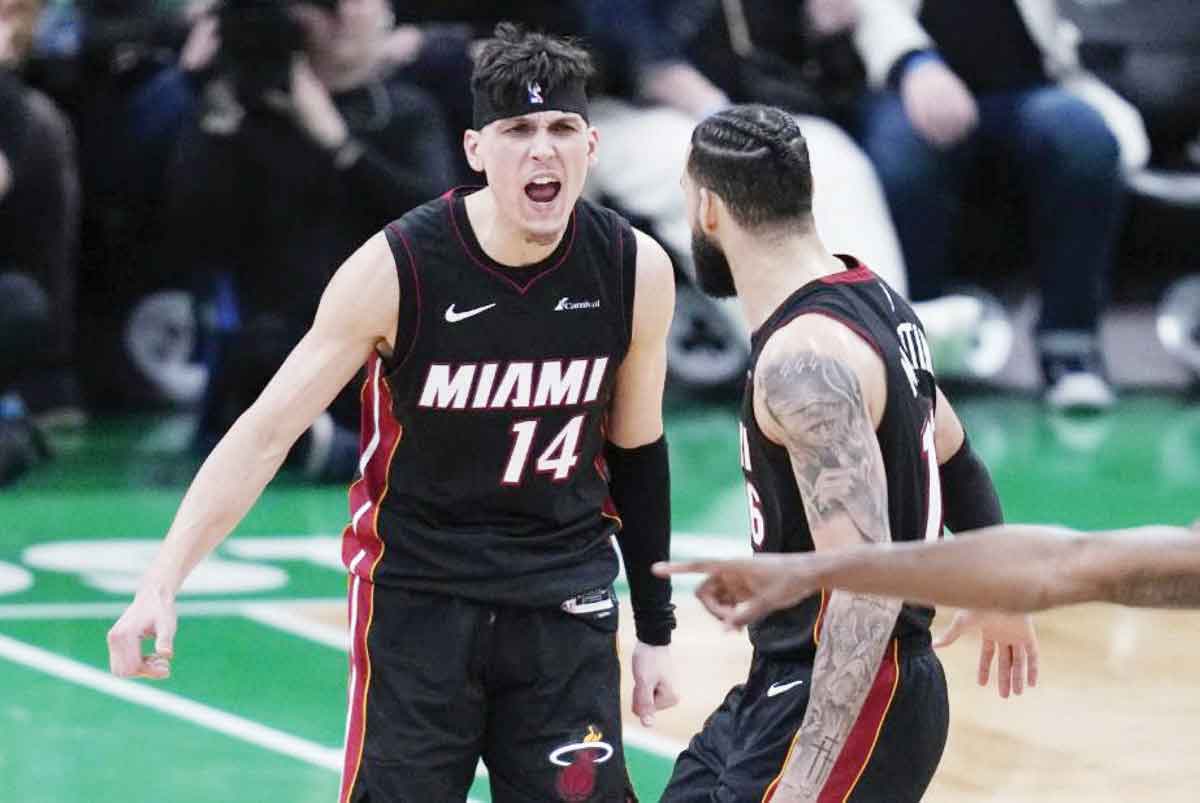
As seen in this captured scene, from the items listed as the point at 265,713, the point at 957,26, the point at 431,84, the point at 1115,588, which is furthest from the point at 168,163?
the point at 1115,588

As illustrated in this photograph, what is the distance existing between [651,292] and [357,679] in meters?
0.97

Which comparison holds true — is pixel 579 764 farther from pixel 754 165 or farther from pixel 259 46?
pixel 259 46

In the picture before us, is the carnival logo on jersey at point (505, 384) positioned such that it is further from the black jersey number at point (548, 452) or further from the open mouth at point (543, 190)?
the open mouth at point (543, 190)

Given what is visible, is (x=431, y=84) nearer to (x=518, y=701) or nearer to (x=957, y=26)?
(x=957, y=26)

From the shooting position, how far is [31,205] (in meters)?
10.5

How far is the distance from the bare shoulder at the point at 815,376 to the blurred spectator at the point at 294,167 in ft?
19.5

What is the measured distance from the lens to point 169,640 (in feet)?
14.3

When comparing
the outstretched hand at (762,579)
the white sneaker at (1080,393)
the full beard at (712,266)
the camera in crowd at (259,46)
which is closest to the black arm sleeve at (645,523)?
the full beard at (712,266)

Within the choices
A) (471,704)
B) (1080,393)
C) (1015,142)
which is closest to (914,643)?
(471,704)

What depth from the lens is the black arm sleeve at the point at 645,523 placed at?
4984 millimetres

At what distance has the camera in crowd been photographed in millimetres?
10047

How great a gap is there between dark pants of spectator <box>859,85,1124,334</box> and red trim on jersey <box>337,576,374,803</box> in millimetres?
7129

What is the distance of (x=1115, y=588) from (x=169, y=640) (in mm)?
1920

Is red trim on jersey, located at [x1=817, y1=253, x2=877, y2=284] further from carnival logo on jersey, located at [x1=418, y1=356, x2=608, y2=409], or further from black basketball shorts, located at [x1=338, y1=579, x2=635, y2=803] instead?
black basketball shorts, located at [x1=338, y1=579, x2=635, y2=803]
